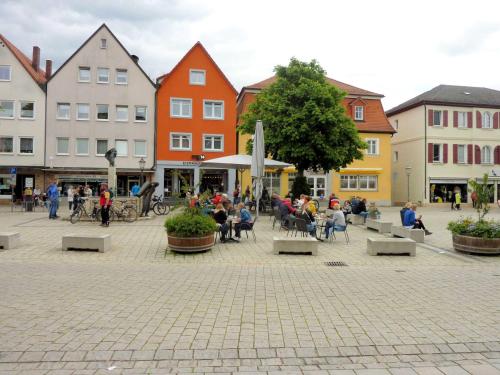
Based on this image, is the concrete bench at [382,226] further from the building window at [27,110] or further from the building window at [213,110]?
the building window at [27,110]

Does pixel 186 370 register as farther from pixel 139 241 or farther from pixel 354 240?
pixel 354 240

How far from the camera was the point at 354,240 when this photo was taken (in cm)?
1342

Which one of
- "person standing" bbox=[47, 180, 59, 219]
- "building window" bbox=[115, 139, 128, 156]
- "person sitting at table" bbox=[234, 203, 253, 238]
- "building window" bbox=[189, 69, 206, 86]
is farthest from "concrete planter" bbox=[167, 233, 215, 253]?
"building window" bbox=[189, 69, 206, 86]

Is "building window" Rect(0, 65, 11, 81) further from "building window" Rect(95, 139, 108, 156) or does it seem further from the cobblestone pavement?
the cobblestone pavement

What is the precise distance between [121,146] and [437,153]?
28.8m

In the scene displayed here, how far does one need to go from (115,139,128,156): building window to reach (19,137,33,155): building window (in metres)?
6.74

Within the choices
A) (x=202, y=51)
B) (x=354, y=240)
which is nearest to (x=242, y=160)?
(x=354, y=240)

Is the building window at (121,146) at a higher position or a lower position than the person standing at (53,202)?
higher

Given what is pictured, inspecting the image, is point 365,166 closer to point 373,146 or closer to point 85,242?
point 373,146

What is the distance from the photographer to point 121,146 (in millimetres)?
35906

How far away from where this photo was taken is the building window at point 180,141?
3659 cm

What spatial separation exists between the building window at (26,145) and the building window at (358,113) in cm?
2799

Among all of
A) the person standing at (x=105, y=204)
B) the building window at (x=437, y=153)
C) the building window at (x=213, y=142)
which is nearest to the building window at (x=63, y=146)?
the building window at (x=213, y=142)

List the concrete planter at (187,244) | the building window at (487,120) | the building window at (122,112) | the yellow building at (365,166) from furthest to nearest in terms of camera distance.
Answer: the building window at (487,120)
the yellow building at (365,166)
the building window at (122,112)
the concrete planter at (187,244)
